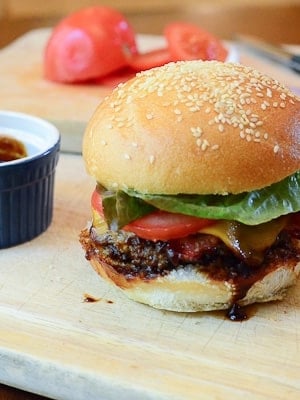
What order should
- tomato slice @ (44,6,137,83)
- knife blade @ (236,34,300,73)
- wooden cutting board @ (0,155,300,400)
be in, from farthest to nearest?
1. knife blade @ (236,34,300,73)
2. tomato slice @ (44,6,137,83)
3. wooden cutting board @ (0,155,300,400)

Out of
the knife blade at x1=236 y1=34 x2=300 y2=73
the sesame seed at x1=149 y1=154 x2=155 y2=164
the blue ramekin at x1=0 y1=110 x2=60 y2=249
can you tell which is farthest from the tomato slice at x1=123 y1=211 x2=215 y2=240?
the knife blade at x1=236 y1=34 x2=300 y2=73

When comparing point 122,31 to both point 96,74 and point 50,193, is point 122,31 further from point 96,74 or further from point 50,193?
point 50,193

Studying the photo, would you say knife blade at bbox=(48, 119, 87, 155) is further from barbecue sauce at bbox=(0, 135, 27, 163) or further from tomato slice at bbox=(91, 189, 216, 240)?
tomato slice at bbox=(91, 189, 216, 240)

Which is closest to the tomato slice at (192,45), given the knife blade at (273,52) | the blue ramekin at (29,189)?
the knife blade at (273,52)

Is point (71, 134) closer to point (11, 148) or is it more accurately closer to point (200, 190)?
point (11, 148)

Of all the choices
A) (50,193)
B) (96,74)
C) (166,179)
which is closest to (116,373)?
(166,179)

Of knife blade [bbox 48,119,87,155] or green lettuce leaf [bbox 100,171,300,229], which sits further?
knife blade [bbox 48,119,87,155]

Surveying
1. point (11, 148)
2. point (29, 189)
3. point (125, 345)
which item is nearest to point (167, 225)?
point (125, 345)

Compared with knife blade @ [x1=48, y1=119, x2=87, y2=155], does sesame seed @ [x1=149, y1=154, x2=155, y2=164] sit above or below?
above

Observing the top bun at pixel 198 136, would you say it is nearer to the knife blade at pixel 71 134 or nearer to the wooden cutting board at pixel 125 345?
the wooden cutting board at pixel 125 345
